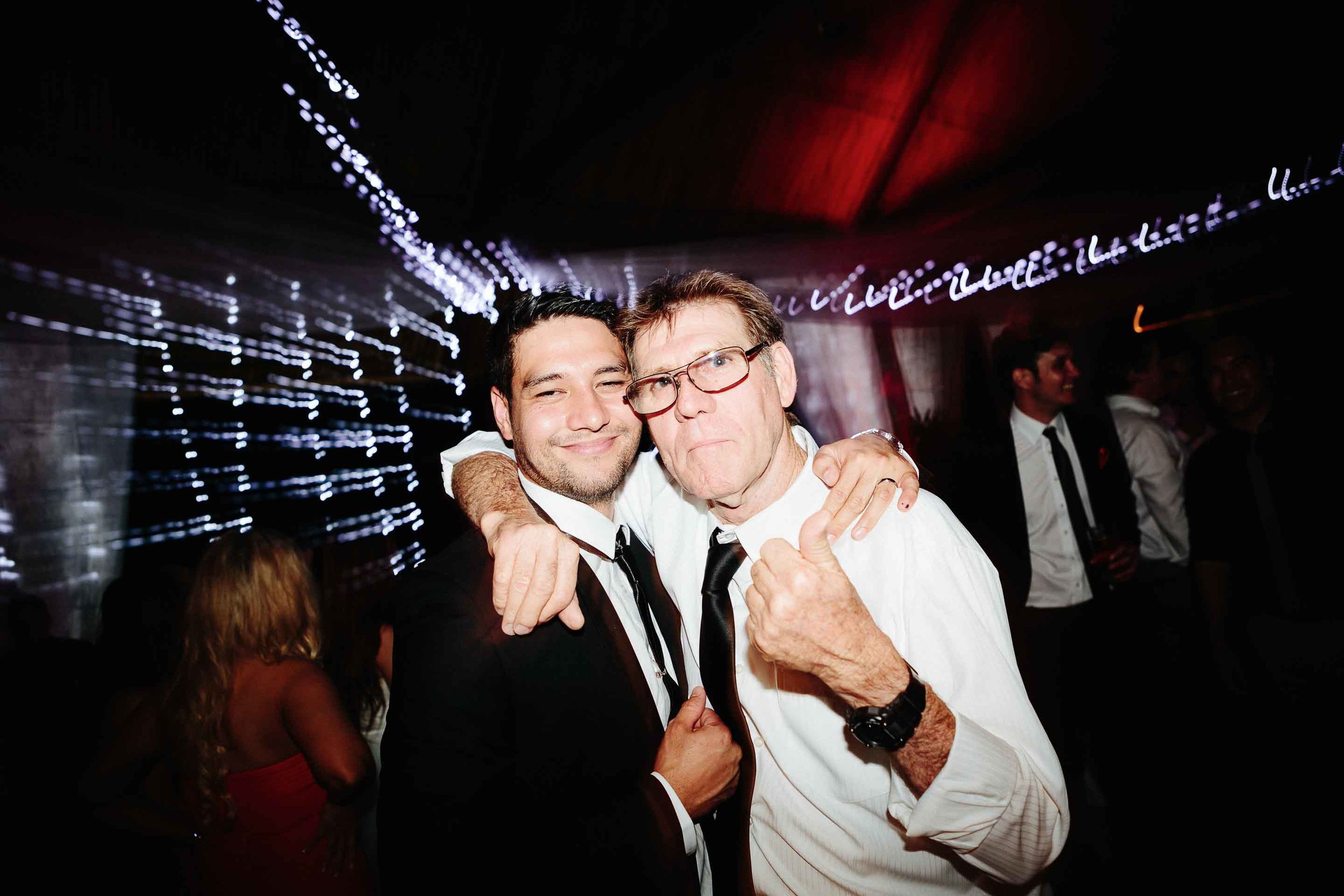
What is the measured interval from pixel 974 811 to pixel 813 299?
604cm

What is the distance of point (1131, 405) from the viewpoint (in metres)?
3.73

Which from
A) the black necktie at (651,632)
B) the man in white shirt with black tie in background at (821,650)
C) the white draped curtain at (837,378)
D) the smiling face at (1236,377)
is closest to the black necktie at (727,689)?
the man in white shirt with black tie in background at (821,650)

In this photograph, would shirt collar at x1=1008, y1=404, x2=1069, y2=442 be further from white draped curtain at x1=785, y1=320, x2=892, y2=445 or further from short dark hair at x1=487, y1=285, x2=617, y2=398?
white draped curtain at x1=785, y1=320, x2=892, y2=445

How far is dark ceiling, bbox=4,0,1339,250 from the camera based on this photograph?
3.40 m

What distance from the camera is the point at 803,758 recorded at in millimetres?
1292

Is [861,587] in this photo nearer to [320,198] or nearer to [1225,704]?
[1225,704]

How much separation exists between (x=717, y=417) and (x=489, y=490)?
29.5 inches

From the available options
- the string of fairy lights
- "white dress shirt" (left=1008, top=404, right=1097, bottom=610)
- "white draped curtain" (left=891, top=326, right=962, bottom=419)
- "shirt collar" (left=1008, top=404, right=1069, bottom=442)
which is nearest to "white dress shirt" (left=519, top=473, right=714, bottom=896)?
the string of fairy lights

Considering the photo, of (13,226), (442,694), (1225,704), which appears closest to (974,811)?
(442,694)

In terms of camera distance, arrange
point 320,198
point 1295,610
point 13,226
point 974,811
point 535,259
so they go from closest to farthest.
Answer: point 974,811 < point 1295,610 < point 13,226 < point 320,198 < point 535,259

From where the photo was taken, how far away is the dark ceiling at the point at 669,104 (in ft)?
11.2

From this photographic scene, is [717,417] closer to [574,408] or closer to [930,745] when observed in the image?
[574,408]

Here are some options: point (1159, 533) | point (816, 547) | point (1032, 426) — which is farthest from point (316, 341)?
point (1159, 533)

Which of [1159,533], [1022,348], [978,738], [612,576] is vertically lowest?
[1159,533]
